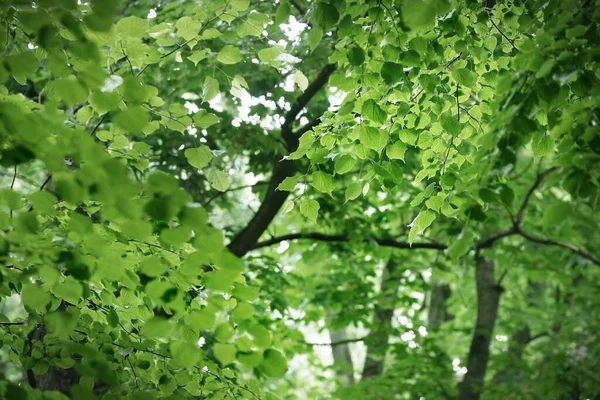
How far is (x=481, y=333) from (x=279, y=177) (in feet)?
10.8

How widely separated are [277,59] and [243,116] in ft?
9.65

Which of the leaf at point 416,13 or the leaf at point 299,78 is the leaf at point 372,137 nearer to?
the leaf at point 299,78

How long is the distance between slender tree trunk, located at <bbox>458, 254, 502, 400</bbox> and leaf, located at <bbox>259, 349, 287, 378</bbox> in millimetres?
5610

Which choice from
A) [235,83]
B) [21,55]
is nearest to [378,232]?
[235,83]

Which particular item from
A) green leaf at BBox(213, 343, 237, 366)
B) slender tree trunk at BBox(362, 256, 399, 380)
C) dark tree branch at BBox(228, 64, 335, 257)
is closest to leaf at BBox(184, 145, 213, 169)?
green leaf at BBox(213, 343, 237, 366)

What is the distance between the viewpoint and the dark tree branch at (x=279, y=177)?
5.14m

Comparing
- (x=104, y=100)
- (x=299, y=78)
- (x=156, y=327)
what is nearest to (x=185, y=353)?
(x=156, y=327)

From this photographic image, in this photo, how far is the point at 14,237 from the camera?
155cm

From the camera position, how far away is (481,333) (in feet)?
22.6

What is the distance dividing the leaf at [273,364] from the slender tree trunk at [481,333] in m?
5.61

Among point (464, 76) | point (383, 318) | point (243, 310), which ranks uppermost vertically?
point (383, 318)

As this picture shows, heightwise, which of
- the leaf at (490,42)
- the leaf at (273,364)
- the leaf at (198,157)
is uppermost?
the leaf at (490,42)

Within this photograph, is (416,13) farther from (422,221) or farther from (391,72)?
(422,221)

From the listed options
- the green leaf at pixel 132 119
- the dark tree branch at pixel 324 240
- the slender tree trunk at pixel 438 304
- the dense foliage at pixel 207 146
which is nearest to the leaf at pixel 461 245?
the dense foliage at pixel 207 146
